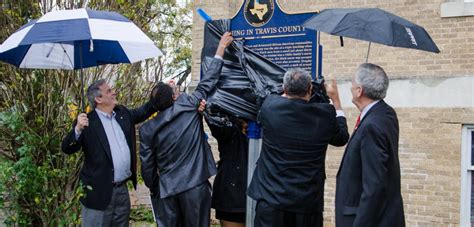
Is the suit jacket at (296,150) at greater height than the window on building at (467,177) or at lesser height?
greater

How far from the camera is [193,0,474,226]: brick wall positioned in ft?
29.1

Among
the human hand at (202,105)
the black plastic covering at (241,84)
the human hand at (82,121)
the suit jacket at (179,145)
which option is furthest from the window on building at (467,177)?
the human hand at (82,121)

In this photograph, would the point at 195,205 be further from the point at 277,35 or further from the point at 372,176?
the point at 372,176

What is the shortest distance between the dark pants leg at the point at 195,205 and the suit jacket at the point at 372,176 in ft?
5.11

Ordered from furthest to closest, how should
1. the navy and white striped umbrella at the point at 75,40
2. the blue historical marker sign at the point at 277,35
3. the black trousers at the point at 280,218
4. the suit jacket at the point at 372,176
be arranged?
the blue historical marker sign at the point at 277,35, the navy and white striped umbrella at the point at 75,40, the black trousers at the point at 280,218, the suit jacket at the point at 372,176

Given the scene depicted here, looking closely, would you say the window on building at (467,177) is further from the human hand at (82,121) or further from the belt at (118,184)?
the human hand at (82,121)

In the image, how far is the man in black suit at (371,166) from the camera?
4.38 m

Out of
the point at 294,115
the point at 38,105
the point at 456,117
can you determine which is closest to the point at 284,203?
the point at 294,115

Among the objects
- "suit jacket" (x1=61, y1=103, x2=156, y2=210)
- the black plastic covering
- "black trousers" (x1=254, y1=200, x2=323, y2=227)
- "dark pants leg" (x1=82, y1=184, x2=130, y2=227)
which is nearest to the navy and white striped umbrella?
"suit jacket" (x1=61, y1=103, x2=156, y2=210)

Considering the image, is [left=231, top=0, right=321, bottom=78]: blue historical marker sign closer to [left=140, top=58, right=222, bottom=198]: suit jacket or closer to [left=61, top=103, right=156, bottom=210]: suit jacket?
[left=140, top=58, right=222, bottom=198]: suit jacket

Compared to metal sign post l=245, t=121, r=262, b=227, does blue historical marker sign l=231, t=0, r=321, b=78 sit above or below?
above

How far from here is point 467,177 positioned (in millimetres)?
8977

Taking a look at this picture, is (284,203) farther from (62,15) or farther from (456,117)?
(456,117)

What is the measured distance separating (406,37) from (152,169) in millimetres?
2558
